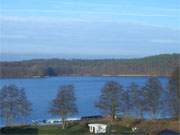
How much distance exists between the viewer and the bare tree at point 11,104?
7.07m

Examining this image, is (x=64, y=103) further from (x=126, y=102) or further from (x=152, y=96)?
(x=152, y=96)

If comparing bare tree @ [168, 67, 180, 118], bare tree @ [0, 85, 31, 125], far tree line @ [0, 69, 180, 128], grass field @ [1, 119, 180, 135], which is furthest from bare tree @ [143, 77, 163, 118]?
bare tree @ [0, 85, 31, 125]

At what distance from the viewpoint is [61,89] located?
33.8 feet

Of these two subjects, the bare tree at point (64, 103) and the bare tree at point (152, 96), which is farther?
the bare tree at point (64, 103)

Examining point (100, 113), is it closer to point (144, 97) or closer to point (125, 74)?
point (144, 97)

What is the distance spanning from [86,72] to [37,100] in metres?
6.20

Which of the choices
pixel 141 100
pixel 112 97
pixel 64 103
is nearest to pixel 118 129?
pixel 141 100

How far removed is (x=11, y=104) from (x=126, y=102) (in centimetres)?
374

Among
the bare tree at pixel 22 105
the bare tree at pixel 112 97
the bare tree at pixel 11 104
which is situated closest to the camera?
the bare tree at pixel 11 104

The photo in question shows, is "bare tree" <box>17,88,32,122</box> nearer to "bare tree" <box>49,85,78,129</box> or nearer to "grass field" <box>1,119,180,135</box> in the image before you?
"grass field" <box>1,119,180,135</box>

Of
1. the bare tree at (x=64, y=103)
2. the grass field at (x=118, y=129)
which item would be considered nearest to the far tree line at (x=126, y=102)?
the bare tree at (x=64, y=103)

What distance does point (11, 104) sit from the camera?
7.45 meters

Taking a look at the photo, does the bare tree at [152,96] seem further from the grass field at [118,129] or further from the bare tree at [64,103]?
the bare tree at [64,103]

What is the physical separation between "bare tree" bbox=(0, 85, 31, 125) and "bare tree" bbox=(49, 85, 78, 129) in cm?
148
